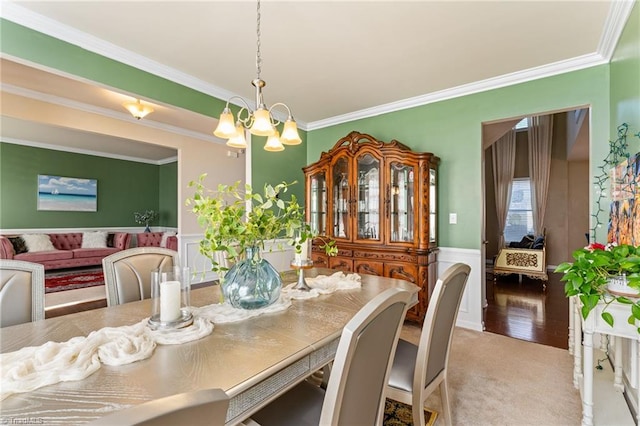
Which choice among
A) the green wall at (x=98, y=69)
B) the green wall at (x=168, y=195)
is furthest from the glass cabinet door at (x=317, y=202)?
the green wall at (x=168, y=195)

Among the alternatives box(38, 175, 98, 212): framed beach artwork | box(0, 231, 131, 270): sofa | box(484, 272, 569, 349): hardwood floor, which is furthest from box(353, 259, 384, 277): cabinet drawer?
box(38, 175, 98, 212): framed beach artwork

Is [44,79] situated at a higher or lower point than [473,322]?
higher

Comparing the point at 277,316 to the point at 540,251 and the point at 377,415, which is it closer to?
the point at 377,415

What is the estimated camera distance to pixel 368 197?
3539 millimetres

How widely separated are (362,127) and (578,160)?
5.69 meters

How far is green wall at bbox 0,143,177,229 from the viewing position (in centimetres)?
588

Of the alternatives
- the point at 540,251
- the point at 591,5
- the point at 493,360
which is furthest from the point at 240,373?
the point at 540,251

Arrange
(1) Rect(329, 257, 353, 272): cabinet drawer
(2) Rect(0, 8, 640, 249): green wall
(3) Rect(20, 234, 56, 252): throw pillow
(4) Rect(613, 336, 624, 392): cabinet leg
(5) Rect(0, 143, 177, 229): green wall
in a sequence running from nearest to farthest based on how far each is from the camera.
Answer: (4) Rect(613, 336, 624, 392): cabinet leg, (2) Rect(0, 8, 640, 249): green wall, (1) Rect(329, 257, 353, 272): cabinet drawer, (3) Rect(20, 234, 56, 252): throw pillow, (5) Rect(0, 143, 177, 229): green wall

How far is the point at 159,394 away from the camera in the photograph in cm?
77

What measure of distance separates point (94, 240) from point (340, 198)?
5.85 meters

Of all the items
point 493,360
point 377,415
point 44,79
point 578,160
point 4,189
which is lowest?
point 493,360

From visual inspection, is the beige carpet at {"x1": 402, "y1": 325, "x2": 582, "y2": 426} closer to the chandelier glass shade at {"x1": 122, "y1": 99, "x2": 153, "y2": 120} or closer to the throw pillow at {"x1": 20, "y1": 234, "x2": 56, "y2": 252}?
the chandelier glass shade at {"x1": 122, "y1": 99, "x2": 153, "y2": 120}

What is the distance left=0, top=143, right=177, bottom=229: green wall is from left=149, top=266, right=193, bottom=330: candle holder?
6.83 metres

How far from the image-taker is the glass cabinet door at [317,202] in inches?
154
